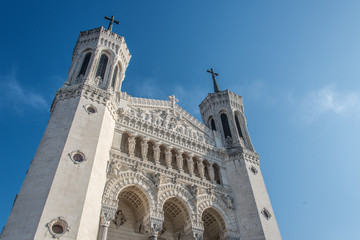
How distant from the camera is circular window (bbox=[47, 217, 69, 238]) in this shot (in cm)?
1154

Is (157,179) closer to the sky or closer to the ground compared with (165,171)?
closer to the ground

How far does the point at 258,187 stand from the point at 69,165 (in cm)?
1322

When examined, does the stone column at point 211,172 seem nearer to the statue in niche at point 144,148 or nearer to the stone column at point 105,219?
the statue in niche at point 144,148

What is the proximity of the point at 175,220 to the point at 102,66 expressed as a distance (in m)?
11.7

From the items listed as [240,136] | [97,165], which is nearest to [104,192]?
[97,165]

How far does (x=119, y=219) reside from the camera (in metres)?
16.3

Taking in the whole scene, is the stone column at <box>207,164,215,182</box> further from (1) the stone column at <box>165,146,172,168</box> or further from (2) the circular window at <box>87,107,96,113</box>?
(2) the circular window at <box>87,107,96,113</box>

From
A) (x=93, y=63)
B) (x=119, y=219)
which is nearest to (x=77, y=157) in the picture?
(x=119, y=219)

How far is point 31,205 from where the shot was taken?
40.0 ft

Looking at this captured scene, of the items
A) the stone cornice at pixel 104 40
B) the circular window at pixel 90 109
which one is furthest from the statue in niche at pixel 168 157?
the stone cornice at pixel 104 40

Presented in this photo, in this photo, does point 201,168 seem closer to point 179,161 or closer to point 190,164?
point 190,164

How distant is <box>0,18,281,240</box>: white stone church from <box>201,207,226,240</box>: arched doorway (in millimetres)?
63

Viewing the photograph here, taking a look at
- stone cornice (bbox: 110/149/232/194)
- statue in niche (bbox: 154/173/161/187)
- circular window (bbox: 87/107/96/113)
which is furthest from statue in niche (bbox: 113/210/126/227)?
circular window (bbox: 87/107/96/113)

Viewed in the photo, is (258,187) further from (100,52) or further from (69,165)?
(100,52)
